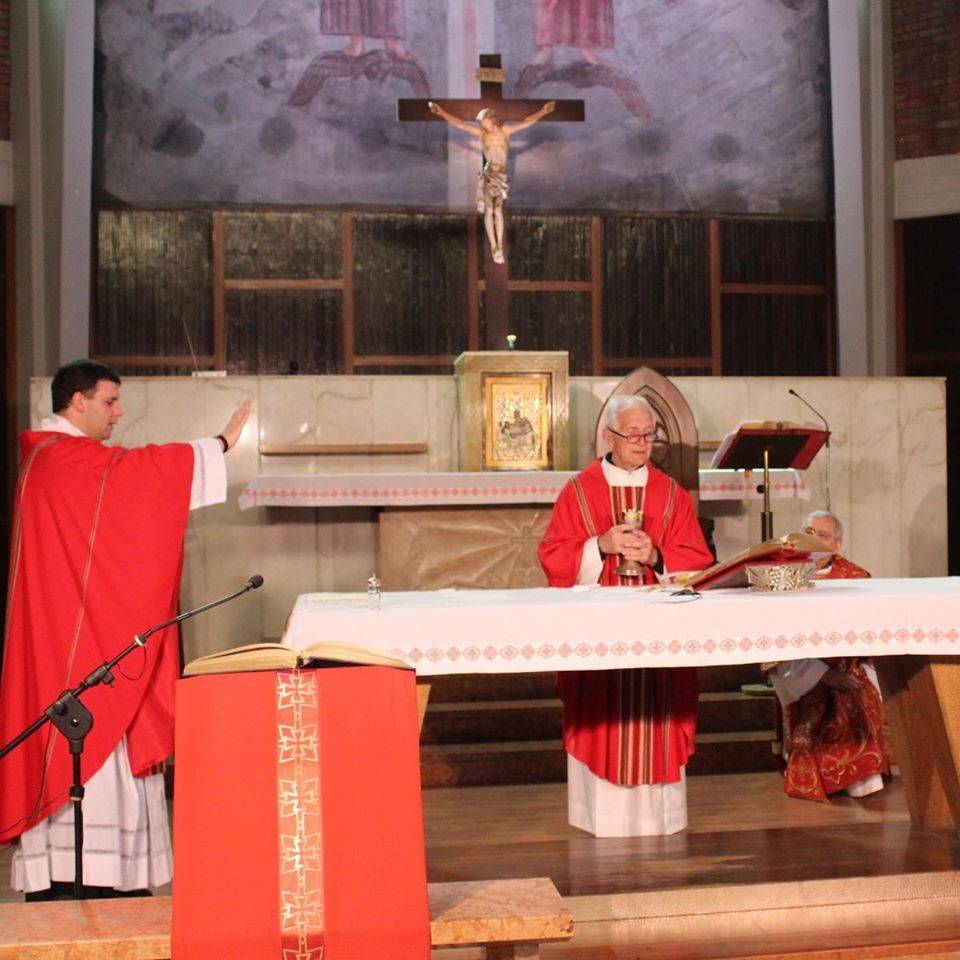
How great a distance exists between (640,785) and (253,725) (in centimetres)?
259

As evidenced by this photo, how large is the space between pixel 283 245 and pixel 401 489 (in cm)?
398

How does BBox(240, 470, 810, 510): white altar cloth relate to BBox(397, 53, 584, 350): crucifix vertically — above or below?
below

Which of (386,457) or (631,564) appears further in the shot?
(386,457)

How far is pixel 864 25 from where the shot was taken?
10820 millimetres

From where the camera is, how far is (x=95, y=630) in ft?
13.1

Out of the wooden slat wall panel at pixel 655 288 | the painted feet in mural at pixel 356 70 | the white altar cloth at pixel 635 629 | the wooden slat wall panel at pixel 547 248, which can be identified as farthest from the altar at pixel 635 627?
the painted feet in mural at pixel 356 70

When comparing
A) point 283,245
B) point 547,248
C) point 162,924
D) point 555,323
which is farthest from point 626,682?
point 283,245

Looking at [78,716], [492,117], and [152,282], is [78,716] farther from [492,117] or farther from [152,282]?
[152,282]

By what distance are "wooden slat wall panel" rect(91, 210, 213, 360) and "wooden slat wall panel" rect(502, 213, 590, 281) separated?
2.47 meters

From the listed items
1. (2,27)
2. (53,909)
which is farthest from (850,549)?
(2,27)

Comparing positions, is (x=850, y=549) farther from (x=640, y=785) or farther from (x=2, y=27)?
(x=2, y=27)

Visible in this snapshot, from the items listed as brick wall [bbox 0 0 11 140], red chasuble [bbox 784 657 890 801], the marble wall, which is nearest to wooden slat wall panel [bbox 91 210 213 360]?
brick wall [bbox 0 0 11 140]

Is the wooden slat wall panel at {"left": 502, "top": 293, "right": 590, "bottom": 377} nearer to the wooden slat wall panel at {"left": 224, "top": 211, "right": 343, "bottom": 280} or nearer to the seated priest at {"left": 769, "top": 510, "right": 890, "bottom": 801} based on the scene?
the wooden slat wall panel at {"left": 224, "top": 211, "right": 343, "bottom": 280}

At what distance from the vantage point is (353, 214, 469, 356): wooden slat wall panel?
1063cm
